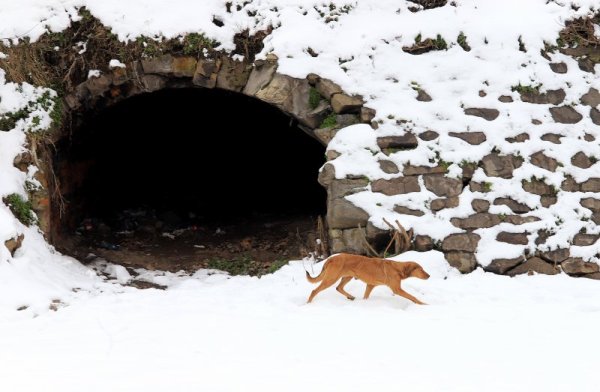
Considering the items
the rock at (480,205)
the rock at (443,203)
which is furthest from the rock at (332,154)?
the rock at (480,205)

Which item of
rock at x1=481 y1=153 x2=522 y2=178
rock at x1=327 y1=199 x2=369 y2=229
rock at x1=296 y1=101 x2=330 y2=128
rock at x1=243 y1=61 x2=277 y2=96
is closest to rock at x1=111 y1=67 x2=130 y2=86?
rock at x1=243 y1=61 x2=277 y2=96

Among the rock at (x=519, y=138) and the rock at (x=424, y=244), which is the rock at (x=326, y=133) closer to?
the rock at (x=424, y=244)

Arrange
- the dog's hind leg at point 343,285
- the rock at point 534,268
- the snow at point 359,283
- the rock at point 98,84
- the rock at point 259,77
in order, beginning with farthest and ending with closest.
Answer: the rock at point 98,84, the rock at point 259,77, the rock at point 534,268, the dog's hind leg at point 343,285, the snow at point 359,283

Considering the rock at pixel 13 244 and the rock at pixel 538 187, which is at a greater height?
the rock at pixel 538 187

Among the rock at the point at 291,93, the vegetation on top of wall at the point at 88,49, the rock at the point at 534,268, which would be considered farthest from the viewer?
the vegetation on top of wall at the point at 88,49

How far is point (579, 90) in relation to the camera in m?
7.25

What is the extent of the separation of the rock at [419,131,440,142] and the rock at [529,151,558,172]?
3.62ft

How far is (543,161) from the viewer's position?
6828 mm

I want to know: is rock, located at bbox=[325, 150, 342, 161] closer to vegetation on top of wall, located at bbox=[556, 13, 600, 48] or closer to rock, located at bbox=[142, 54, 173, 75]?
rock, located at bbox=[142, 54, 173, 75]

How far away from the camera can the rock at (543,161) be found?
6.79m

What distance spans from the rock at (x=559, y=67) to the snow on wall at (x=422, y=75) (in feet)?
0.18

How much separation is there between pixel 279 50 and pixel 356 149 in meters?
1.65

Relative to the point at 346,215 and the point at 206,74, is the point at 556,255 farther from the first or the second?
the point at 206,74

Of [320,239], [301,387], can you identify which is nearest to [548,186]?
[320,239]
